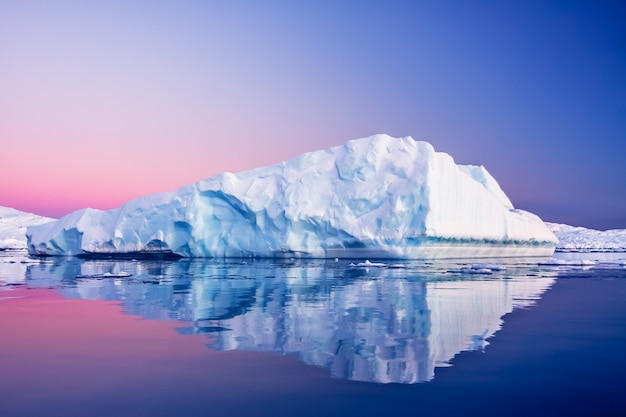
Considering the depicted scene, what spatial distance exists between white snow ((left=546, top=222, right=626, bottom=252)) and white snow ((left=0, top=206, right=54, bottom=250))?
209 ft

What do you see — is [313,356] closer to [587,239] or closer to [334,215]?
[334,215]

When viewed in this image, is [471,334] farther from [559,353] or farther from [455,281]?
[455,281]

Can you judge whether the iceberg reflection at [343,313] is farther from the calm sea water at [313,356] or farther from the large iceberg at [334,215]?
the large iceberg at [334,215]

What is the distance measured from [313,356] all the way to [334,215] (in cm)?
2088

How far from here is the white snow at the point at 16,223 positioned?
65.8 meters

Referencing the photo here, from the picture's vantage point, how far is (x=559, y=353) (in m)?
5.44

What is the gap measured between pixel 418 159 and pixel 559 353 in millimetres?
22141

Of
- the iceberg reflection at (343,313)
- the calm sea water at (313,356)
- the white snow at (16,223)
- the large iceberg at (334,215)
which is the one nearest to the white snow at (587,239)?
the large iceberg at (334,215)

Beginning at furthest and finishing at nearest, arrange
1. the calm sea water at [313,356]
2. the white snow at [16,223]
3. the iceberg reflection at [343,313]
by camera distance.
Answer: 1. the white snow at [16,223]
2. the iceberg reflection at [343,313]
3. the calm sea water at [313,356]

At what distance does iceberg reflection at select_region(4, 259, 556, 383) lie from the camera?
529 cm

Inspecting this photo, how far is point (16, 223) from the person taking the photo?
3147 inches

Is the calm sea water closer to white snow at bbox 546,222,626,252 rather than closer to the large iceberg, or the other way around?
the large iceberg

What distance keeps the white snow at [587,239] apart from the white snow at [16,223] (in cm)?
6357

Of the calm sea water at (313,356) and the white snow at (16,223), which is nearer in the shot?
the calm sea water at (313,356)
